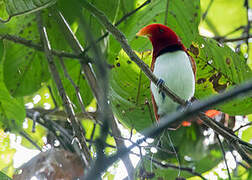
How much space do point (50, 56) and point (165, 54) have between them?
2.68ft

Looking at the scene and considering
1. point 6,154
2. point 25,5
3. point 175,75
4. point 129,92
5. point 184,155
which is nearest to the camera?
point 25,5

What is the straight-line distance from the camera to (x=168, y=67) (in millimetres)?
2379

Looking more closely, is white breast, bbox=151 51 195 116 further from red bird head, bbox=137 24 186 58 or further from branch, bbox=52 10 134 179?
branch, bbox=52 10 134 179

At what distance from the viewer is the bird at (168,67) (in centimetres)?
231

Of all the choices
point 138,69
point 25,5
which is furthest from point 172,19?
point 25,5

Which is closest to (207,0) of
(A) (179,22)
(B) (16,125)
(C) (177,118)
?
(A) (179,22)

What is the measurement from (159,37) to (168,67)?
Result: 0.81ft

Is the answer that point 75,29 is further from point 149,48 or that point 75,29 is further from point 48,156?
point 48,156

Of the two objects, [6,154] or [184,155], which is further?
[6,154]

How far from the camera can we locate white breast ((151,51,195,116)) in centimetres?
230

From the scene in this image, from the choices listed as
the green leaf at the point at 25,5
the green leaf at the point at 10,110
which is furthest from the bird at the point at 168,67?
the green leaf at the point at 25,5

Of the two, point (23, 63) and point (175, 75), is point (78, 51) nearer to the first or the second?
point (23, 63)

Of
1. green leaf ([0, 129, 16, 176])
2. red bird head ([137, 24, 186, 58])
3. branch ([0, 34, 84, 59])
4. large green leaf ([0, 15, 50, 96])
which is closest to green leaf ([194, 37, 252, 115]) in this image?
red bird head ([137, 24, 186, 58])

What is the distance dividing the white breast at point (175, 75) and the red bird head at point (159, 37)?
9cm
